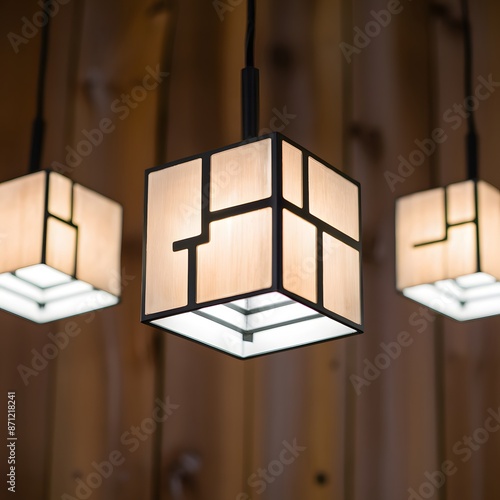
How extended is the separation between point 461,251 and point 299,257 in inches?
27.9

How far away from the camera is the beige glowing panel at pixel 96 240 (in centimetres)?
230

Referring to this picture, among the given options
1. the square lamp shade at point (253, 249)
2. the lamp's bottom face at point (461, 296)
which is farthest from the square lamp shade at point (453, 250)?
the square lamp shade at point (253, 249)

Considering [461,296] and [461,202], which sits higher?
[461,202]

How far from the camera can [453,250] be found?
2299mm

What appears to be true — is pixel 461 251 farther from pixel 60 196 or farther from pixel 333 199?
pixel 60 196

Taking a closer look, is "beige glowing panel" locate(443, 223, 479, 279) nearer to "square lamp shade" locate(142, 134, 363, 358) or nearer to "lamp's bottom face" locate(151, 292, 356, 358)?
"square lamp shade" locate(142, 134, 363, 358)

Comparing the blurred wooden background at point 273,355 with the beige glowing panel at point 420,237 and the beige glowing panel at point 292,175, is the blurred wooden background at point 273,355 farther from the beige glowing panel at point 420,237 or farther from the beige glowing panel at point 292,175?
the beige glowing panel at point 292,175

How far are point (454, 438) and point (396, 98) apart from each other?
102 centimetres

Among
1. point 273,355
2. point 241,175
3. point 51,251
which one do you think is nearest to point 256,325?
point 241,175

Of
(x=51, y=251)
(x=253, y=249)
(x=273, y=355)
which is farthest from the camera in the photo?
(x=273, y=355)

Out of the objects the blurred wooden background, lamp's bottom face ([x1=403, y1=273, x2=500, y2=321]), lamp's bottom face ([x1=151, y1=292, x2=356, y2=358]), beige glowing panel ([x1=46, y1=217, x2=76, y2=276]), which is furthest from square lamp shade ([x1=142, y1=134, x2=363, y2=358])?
the blurred wooden background

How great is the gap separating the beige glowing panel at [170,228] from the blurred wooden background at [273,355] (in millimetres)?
1165

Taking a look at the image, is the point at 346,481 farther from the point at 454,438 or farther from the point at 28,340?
the point at 28,340

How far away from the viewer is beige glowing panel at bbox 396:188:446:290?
2334 mm
